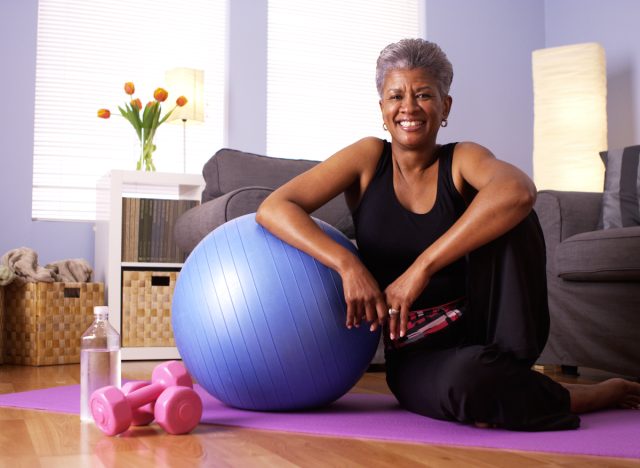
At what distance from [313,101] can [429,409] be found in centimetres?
332

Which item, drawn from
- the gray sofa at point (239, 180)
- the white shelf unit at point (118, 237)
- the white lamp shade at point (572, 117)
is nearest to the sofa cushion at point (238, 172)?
the gray sofa at point (239, 180)

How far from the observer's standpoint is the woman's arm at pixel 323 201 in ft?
5.75

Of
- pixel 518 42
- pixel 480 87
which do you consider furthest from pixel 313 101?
pixel 518 42

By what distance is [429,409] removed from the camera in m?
1.85

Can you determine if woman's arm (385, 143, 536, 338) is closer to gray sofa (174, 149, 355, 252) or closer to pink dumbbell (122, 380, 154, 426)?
pink dumbbell (122, 380, 154, 426)

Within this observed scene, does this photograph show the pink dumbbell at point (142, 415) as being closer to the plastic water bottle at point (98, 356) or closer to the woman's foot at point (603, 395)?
the plastic water bottle at point (98, 356)

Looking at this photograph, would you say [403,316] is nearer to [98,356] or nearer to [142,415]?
[142,415]

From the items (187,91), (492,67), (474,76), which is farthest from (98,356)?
(492,67)

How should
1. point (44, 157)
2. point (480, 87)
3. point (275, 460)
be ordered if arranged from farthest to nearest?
point (480, 87) < point (44, 157) < point (275, 460)

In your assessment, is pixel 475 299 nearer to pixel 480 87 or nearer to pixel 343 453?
pixel 343 453

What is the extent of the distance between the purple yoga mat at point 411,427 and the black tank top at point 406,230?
0.98 ft

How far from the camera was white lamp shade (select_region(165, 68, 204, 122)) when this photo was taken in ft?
13.4

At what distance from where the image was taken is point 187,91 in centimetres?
410

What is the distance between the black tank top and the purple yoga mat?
300mm
